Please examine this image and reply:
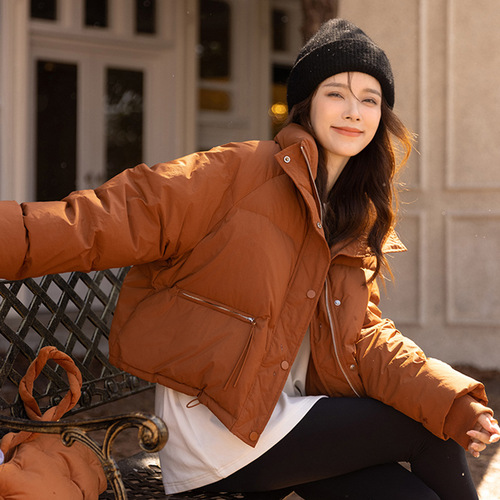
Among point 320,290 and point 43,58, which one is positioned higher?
point 43,58

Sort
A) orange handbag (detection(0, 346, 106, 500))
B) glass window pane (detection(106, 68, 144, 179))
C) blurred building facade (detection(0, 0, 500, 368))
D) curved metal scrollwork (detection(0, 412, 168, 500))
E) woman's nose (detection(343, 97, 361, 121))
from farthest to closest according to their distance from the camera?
glass window pane (detection(106, 68, 144, 179)) → blurred building facade (detection(0, 0, 500, 368)) → woman's nose (detection(343, 97, 361, 121)) → orange handbag (detection(0, 346, 106, 500)) → curved metal scrollwork (detection(0, 412, 168, 500))

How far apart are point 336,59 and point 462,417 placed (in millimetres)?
1019

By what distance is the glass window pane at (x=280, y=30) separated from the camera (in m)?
7.88

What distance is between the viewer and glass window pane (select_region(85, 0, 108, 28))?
6.80 meters

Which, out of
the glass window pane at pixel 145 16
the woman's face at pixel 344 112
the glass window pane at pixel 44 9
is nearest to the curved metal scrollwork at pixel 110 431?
the woman's face at pixel 344 112

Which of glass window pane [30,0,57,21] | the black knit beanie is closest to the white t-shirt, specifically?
the black knit beanie

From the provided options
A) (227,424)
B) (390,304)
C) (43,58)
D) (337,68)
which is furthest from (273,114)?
(227,424)

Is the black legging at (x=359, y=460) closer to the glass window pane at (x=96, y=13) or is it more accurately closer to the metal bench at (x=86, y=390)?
the metal bench at (x=86, y=390)

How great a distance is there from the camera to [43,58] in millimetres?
6664

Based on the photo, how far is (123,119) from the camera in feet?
23.7

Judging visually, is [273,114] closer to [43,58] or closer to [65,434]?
[43,58]

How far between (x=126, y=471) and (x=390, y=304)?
12.2 feet

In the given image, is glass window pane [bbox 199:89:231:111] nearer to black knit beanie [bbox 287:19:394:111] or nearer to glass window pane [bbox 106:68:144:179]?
glass window pane [bbox 106:68:144:179]

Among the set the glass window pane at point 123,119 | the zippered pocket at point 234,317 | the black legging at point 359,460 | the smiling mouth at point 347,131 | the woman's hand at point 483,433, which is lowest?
the black legging at point 359,460
